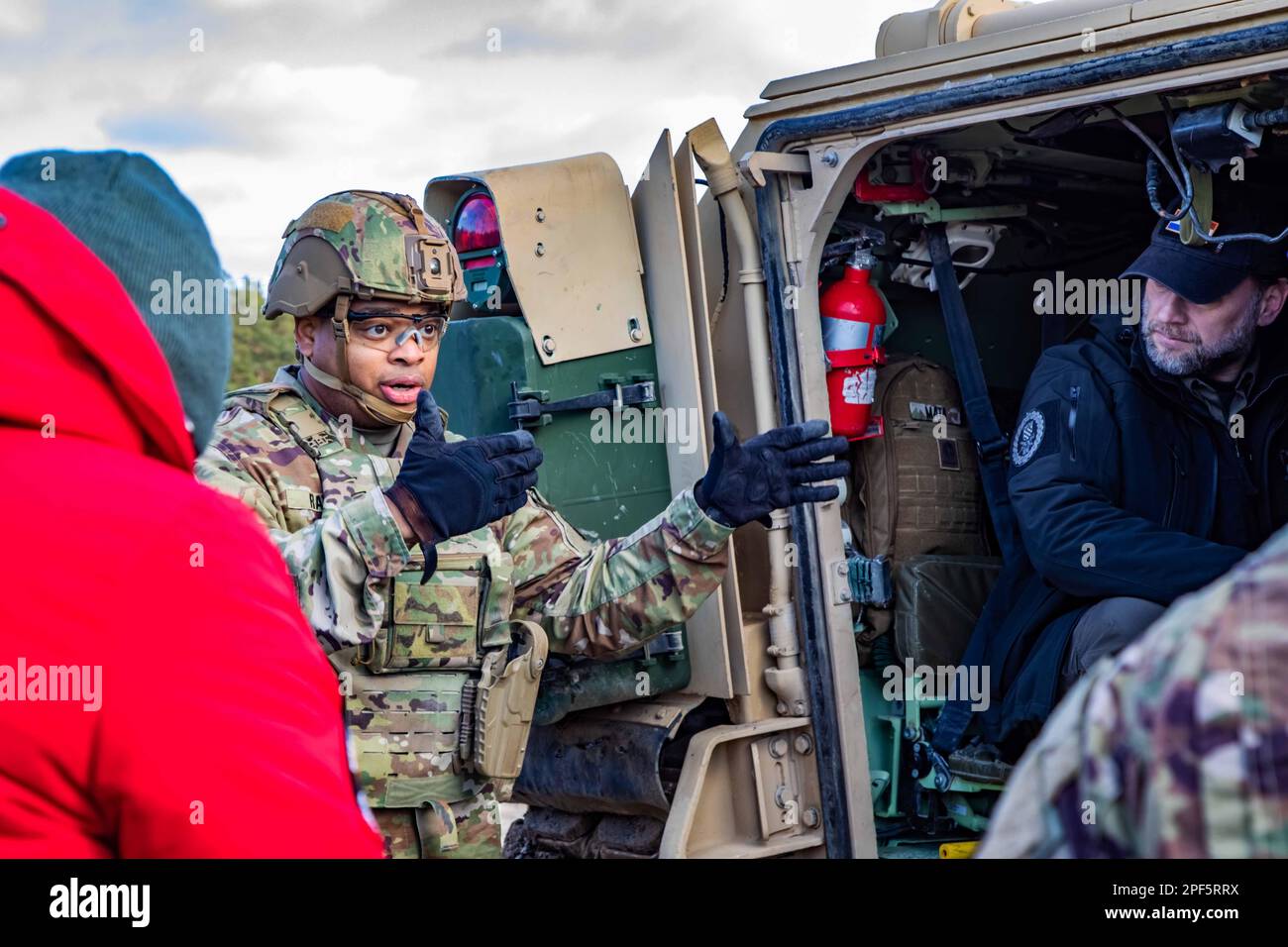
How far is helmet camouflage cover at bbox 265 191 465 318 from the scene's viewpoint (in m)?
3.44

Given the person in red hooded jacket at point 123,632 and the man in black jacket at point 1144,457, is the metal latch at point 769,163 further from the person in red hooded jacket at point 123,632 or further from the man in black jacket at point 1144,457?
the person in red hooded jacket at point 123,632

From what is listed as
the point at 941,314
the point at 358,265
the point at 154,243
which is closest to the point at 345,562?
the point at 358,265

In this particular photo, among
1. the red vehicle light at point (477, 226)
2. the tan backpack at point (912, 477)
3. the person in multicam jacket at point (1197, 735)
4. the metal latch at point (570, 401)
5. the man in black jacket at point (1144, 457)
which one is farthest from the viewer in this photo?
the tan backpack at point (912, 477)

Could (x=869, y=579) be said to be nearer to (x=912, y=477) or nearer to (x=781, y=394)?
(x=912, y=477)

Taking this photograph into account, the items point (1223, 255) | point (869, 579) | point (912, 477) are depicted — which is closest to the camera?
point (1223, 255)

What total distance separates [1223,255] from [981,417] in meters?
0.72

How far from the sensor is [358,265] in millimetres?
3432

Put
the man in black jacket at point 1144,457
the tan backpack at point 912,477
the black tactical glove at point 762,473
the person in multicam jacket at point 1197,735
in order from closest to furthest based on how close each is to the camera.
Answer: the person in multicam jacket at point 1197,735 → the black tactical glove at point 762,473 → the man in black jacket at point 1144,457 → the tan backpack at point 912,477

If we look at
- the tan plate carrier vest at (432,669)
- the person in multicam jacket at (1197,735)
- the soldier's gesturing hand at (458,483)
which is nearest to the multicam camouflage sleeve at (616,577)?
the tan plate carrier vest at (432,669)

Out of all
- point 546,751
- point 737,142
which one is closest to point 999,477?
point 737,142

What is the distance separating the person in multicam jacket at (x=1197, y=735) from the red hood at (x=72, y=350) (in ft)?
2.59

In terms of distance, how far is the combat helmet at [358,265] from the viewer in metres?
3.44

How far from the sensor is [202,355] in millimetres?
1439
